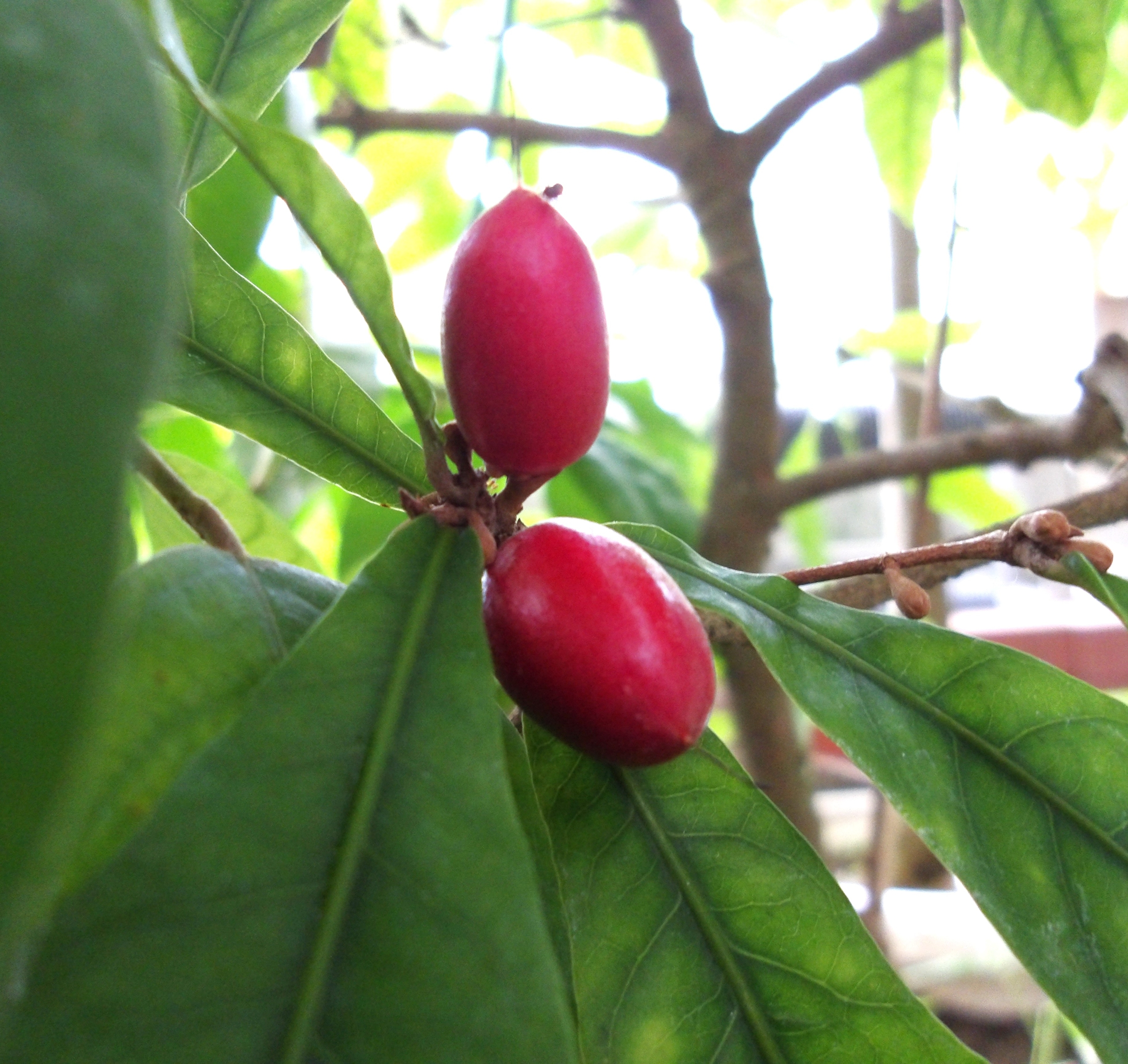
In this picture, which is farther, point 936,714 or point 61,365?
point 936,714

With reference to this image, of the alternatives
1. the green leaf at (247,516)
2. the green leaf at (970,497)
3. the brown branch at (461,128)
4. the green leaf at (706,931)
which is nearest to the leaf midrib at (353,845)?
the green leaf at (706,931)

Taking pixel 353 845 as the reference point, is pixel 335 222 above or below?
above

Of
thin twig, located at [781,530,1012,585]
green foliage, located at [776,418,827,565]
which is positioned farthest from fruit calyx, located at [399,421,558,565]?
green foliage, located at [776,418,827,565]

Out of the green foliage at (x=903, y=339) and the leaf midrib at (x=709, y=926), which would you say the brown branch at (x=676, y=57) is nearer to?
the green foliage at (x=903, y=339)

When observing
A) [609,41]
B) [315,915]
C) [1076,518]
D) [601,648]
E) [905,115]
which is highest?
[609,41]

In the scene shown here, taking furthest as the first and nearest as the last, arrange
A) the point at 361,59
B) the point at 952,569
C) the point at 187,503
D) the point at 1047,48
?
the point at 361,59 → the point at 1047,48 → the point at 952,569 → the point at 187,503

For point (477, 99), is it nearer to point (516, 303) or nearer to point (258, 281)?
point (258, 281)

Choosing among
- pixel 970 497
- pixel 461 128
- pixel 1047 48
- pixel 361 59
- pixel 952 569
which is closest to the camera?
pixel 952 569

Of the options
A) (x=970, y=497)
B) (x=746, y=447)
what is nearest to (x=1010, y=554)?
(x=746, y=447)

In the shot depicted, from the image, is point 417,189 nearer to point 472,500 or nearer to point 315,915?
point 472,500
